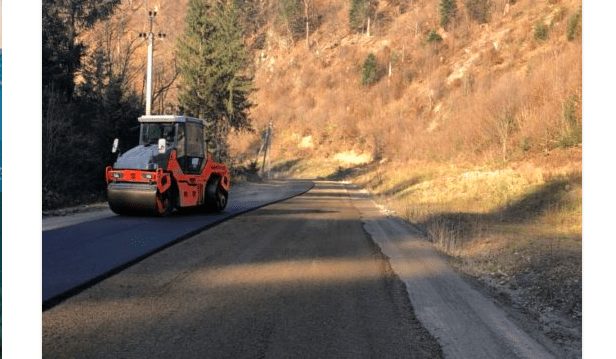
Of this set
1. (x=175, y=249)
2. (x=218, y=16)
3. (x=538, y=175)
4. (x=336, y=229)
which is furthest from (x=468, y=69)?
(x=175, y=249)

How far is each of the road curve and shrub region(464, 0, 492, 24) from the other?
82676 millimetres

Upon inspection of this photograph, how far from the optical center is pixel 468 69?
234ft

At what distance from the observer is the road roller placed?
578 inches

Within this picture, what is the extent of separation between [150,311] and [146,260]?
298 cm

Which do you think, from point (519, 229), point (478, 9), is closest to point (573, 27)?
point (478, 9)

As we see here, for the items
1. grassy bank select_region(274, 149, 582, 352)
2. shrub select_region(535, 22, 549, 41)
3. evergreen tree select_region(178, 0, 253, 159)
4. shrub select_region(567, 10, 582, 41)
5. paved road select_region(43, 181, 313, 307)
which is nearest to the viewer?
paved road select_region(43, 181, 313, 307)

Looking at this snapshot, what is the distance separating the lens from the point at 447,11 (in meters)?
87.5

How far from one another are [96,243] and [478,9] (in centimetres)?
8616

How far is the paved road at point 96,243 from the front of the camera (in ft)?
24.4

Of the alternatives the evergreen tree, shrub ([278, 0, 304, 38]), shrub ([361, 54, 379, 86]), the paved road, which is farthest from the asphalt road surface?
shrub ([278, 0, 304, 38])

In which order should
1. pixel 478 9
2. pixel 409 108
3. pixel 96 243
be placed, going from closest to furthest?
pixel 96 243, pixel 409 108, pixel 478 9

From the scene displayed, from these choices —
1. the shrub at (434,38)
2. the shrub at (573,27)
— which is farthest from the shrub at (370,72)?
the shrub at (573,27)

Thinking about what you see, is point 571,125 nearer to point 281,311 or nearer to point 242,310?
point 281,311

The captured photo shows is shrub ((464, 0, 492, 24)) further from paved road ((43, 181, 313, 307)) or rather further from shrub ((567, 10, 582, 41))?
paved road ((43, 181, 313, 307))
